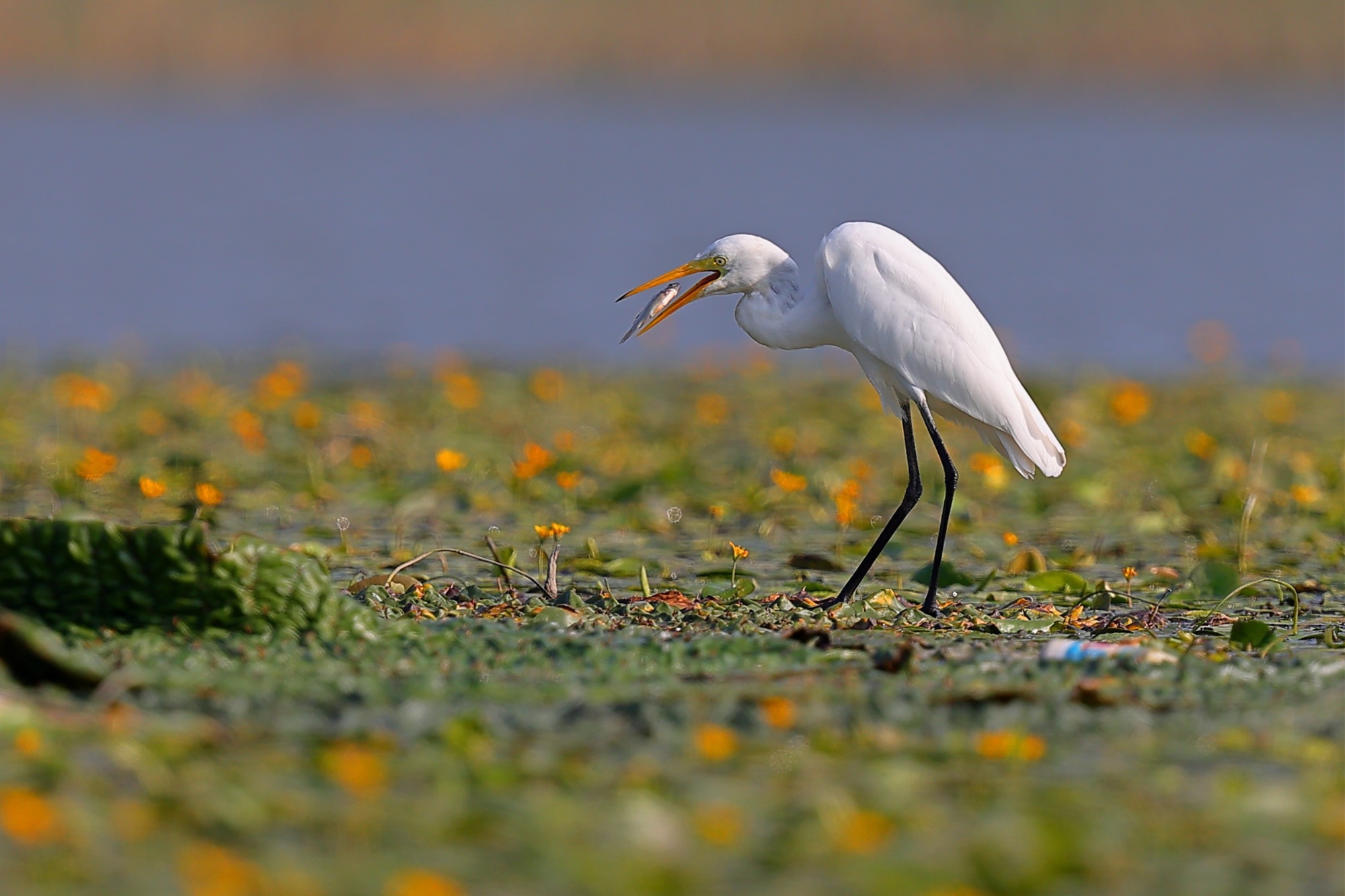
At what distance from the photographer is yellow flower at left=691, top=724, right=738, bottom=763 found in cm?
295

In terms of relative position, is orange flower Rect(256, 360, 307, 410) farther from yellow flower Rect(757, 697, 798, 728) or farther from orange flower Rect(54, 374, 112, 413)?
yellow flower Rect(757, 697, 798, 728)

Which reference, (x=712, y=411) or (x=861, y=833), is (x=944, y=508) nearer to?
(x=861, y=833)

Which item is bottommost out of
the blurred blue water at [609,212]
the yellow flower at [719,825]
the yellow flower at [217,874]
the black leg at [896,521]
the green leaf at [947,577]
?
the yellow flower at [217,874]

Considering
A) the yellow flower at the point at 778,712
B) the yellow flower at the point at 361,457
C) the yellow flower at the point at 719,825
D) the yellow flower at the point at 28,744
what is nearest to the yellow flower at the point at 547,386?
the yellow flower at the point at 361,457

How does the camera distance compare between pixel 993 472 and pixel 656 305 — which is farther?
pixel 993 472

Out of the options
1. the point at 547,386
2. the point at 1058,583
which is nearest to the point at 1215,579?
the point at 1058,583

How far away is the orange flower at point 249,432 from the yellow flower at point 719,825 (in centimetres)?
414

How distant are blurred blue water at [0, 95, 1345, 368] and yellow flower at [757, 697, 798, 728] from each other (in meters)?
8.98

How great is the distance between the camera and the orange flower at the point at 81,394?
6938mm

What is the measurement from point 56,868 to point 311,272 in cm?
1494

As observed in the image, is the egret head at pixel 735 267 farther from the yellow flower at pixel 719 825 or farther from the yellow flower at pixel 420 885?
the yellow flower at pixel 420 885

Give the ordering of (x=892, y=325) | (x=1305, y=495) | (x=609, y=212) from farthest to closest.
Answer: (x=609, y=212) < (x=1305, y=495) < (x=892, y=325)

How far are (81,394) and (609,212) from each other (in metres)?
14.4

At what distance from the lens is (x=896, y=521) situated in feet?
17.1
